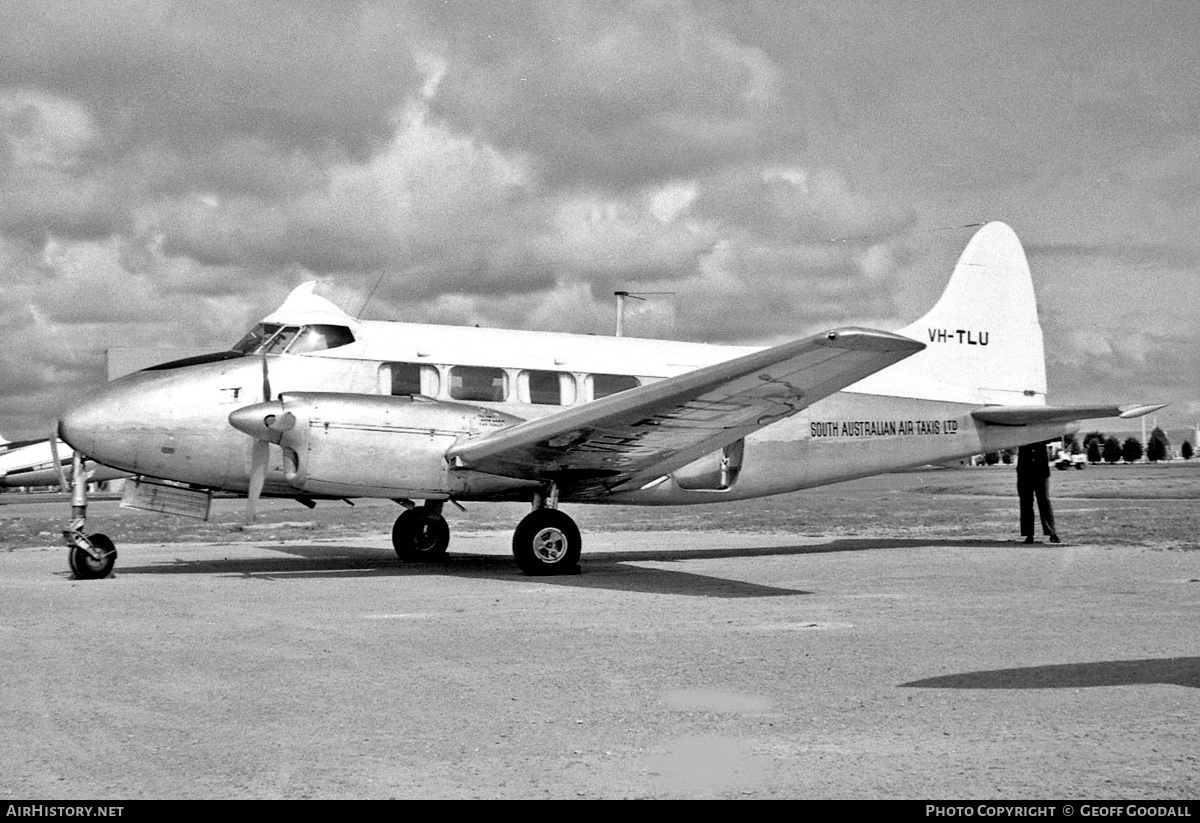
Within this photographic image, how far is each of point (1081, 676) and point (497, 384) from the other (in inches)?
380

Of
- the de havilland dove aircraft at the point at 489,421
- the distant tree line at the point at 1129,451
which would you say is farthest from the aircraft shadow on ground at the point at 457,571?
the distant tree line at the point at 1129,451

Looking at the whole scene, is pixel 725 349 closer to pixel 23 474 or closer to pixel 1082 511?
pixel 1082 511

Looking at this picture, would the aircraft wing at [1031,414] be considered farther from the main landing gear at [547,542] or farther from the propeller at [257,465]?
the propeller at [257,465]

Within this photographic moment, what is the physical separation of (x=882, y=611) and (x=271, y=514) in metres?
26.2

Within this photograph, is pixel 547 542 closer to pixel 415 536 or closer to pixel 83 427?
pixel 415 536

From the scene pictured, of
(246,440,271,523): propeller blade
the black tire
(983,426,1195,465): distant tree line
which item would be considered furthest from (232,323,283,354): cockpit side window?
(983,426,1195,465): distant tree line

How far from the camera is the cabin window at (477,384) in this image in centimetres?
1522

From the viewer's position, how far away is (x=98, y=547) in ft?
44.8

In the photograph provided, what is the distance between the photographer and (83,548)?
13.5 m

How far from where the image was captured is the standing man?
18812 millimetres

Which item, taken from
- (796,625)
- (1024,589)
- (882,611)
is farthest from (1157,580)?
(796,625)

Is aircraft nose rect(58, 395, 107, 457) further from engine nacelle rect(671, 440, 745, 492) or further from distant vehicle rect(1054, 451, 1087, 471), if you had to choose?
distant vehicle rect(1054, 451, 1087, 471)

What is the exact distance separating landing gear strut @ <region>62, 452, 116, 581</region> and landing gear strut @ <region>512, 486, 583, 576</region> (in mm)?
4720

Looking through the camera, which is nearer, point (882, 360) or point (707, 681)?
point (707, 681)
